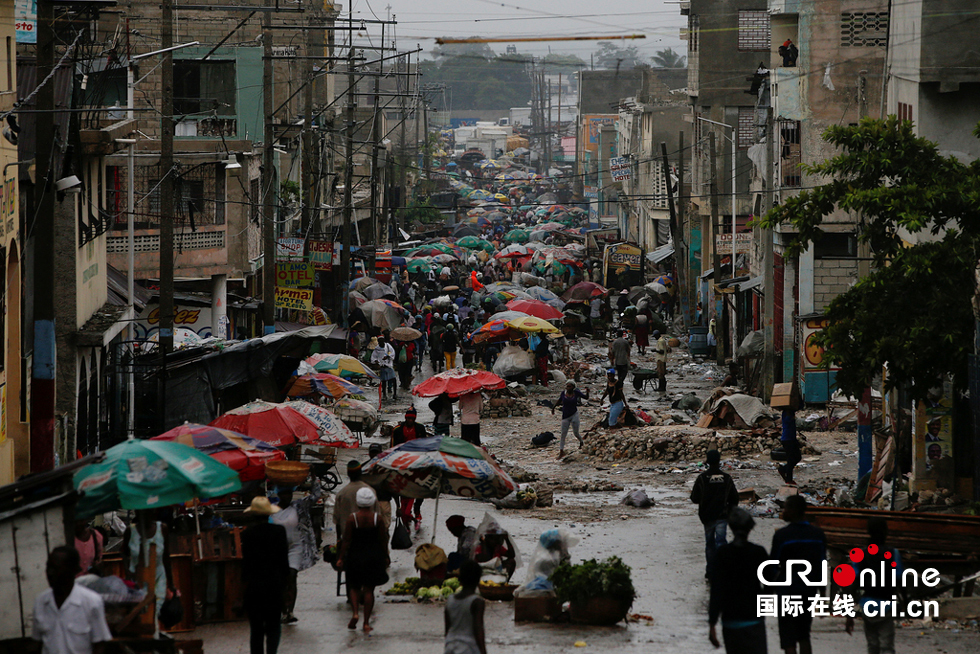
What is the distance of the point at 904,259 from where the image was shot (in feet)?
43.7

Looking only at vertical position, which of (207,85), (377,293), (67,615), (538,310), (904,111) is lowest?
(377,293)

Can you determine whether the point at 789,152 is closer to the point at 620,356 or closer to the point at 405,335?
the point at 620,356

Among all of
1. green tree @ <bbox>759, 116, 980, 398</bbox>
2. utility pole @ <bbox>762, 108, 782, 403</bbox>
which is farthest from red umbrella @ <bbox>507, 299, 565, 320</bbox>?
green tree @ <bbox>759, 116, 980, 398</bbox>

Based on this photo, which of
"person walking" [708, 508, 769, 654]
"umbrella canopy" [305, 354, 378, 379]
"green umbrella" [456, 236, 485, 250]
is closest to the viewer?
"person walking" [708, 508, 769, 654]

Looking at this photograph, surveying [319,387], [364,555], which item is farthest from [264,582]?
[319,387]

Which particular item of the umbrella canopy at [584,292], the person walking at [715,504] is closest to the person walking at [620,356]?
the umbrella canopy at [584,292]

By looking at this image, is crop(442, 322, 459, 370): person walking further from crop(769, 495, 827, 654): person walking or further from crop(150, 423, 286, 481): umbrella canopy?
crop(769, 495, 827, 654): person walking

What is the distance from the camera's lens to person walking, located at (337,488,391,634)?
1023 cm

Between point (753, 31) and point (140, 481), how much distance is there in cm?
3864

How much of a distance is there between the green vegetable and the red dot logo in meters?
1.81

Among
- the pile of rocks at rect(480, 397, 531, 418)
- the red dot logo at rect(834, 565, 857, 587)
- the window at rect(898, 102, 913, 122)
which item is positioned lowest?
the pile of rocks at rect(480, 397, 531, 418)

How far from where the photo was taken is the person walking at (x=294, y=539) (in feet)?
34.9

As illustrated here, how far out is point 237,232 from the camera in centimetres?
2814

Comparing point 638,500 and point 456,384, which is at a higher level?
point 456,384
